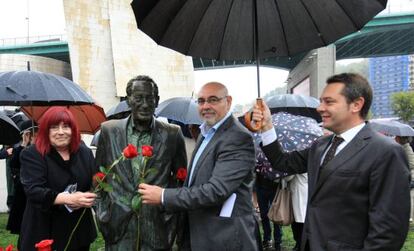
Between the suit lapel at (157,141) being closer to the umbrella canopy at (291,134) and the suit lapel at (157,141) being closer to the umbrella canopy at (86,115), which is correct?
the umbrella canopy at (291,134)

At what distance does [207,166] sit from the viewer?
2.60 m

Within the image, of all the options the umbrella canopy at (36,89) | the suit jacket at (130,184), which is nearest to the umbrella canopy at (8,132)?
the umbrella canopy at (36,89)

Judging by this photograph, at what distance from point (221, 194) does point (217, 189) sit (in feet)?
0.12

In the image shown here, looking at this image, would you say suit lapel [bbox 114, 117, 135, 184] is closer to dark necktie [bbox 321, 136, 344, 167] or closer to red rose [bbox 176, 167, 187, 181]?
red rose [bbox 176, 167, 187, 181]

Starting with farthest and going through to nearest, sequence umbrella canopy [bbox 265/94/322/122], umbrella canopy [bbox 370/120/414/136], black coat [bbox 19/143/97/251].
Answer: umbrella canopy [bbox 265/94/322/122] < umbrella canopy [bbox 370/120/414/136] < black coat [bbox 19/143/97/251]

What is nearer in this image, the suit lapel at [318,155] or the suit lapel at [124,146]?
the suit lapel at [318,155]

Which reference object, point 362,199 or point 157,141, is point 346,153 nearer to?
point 362,199

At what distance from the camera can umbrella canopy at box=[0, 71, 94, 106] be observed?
406 cm

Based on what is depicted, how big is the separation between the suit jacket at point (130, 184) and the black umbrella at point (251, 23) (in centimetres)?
68

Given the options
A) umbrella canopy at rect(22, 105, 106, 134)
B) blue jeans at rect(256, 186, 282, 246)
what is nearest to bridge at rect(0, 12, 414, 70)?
blue jeans at rect(256, 186, 282, 246)

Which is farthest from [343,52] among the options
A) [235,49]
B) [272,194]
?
[235,49]

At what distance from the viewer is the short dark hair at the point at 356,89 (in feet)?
7.53

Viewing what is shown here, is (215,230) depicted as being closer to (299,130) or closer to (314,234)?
(314,234)

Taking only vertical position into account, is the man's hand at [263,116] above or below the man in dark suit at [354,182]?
above
